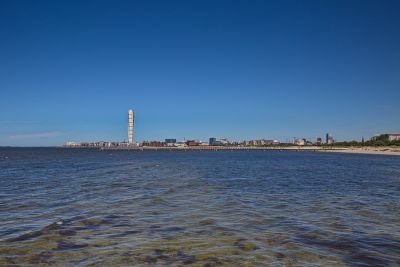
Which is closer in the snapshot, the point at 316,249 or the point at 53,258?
the point at 53,258

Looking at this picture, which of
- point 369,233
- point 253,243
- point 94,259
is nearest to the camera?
point 94,259

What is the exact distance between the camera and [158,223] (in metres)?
15.6

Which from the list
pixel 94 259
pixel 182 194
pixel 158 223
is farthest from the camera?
pixel 182 194

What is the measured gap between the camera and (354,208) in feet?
65.3

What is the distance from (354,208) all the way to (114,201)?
1404 centimetres

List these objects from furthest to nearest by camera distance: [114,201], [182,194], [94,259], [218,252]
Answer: [182,194] → [114,201] → [218,252] → [94,259]

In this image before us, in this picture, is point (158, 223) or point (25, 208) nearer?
point (158, 223)

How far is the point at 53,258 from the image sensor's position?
34.4 feet

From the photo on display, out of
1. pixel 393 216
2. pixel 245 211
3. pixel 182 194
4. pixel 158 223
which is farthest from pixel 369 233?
pixel 182 194

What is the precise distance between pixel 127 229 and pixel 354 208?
12657 mm

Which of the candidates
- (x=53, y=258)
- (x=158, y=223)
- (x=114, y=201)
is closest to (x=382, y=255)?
(x=158, y=223)

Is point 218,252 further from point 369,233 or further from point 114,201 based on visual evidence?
point 114,201

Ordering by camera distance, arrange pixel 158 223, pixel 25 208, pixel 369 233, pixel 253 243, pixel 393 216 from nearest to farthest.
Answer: pixel 253 243
pixel 369 233
pixel 158 223
pixel 393 216
pixel 25 208

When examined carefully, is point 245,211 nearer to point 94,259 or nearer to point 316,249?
point 316,249
